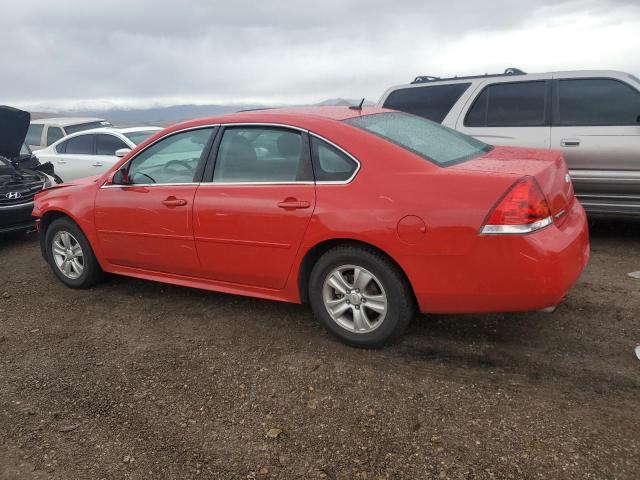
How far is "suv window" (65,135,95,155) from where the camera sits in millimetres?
8703

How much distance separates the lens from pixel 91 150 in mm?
8672

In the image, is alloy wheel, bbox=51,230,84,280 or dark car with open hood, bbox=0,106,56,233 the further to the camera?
dark car with open hood, bbox=0,106,56,233

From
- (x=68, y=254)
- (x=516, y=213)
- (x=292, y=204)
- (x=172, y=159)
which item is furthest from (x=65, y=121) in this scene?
(x=516, y=213)

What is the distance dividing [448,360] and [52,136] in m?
11.2

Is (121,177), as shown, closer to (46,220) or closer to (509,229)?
(46,220)

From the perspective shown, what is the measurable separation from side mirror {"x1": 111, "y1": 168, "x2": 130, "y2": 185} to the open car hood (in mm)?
4637

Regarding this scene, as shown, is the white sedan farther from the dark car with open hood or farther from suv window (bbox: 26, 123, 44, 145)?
suv window (bbox: 26, 123, 44, 145)

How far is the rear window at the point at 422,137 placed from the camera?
3408mm

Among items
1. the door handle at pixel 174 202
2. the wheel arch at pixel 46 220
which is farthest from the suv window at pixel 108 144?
the door handle at pixel 174 202

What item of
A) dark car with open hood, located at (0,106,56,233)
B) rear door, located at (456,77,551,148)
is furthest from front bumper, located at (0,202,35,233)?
rear door, located at (456,77,551,148)

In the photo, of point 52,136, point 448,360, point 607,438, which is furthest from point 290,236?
point 52,136

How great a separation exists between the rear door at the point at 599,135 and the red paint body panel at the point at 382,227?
6.66 feet

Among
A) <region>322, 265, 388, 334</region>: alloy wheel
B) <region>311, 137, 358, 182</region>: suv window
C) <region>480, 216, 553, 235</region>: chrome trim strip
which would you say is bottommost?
<region>322, 265, 388, 334</region>: alloy wheel

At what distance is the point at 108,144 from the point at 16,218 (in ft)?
7.12
